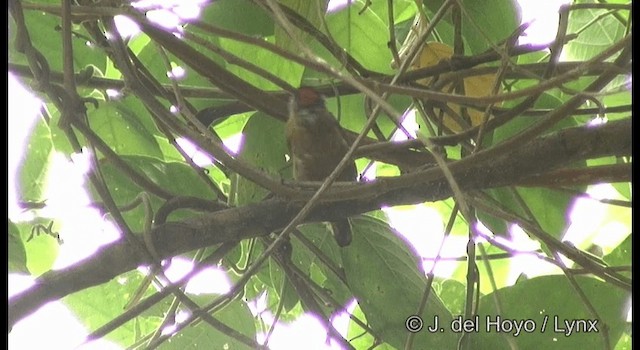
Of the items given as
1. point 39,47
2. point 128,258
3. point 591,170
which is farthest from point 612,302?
point 39,47

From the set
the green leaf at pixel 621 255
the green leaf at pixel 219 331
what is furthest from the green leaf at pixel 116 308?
the green leaf at pixel 621 255

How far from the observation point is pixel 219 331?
69 centimetres

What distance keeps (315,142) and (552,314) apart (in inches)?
9.9

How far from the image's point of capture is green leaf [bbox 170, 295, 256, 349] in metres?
0.70

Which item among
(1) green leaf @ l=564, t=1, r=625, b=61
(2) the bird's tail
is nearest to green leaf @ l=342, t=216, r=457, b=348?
(2) the bird's tail

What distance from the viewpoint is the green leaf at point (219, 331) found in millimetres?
697

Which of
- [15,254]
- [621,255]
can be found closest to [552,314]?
[621,255]

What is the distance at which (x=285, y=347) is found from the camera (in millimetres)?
663

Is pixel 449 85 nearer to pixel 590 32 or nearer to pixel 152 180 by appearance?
pixel 590 32

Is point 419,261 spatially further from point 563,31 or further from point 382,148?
point 563,31

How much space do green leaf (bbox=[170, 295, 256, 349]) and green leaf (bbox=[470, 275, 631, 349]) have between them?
21 cm

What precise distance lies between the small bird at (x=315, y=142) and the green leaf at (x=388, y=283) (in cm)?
2

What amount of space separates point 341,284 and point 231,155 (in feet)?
0.69

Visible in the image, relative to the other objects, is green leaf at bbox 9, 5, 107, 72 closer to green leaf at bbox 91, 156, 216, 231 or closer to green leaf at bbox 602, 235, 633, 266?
green leaf at bbox 91, 156, 216, 231
